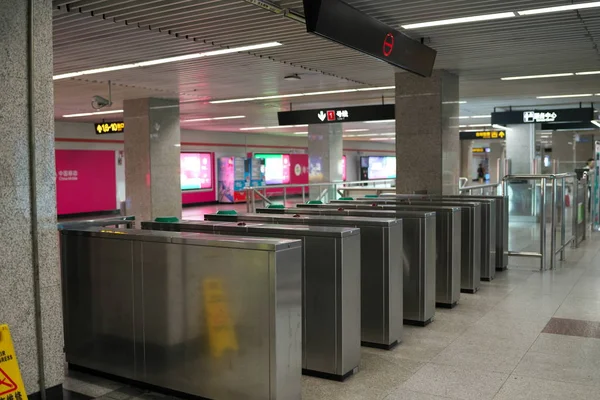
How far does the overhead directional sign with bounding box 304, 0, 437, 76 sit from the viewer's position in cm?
445

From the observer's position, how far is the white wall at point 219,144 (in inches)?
774

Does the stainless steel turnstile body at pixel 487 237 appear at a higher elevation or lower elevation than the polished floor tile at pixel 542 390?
higher

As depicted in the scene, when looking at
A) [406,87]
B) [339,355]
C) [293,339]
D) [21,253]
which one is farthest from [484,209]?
[21,253]

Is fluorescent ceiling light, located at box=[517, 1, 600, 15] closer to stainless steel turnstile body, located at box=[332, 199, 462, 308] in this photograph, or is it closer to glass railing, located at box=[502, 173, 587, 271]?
stainless steel turnstile body, located at box=[332, 199, 462, 308]

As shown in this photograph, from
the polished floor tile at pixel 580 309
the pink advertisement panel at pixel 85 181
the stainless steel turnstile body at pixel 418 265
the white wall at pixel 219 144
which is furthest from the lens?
the white wall at pixel 219 144

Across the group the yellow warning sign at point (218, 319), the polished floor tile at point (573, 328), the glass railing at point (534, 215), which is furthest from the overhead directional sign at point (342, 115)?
the yellow warning sign at point (218, 319)

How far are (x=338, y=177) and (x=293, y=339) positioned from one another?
1475 centimetres

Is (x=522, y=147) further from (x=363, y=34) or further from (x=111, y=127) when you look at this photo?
(x=363, y=34)

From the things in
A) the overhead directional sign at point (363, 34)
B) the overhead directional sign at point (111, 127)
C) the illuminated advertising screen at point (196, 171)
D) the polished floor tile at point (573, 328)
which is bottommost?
the polished floor tile at point (573, 328)

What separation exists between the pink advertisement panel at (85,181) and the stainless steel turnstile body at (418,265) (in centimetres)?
1513

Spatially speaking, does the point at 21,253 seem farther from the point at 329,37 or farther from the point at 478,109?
the point at 478,109

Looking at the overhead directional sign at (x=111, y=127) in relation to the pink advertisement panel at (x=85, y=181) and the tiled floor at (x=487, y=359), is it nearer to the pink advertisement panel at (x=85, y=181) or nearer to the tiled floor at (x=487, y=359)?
the pink advertisement panel at (x=85, y=181)

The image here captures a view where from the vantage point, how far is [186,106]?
14.5 meters

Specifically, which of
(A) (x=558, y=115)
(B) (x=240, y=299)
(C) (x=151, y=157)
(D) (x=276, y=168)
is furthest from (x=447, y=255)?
(D) (x=276, y=168)
